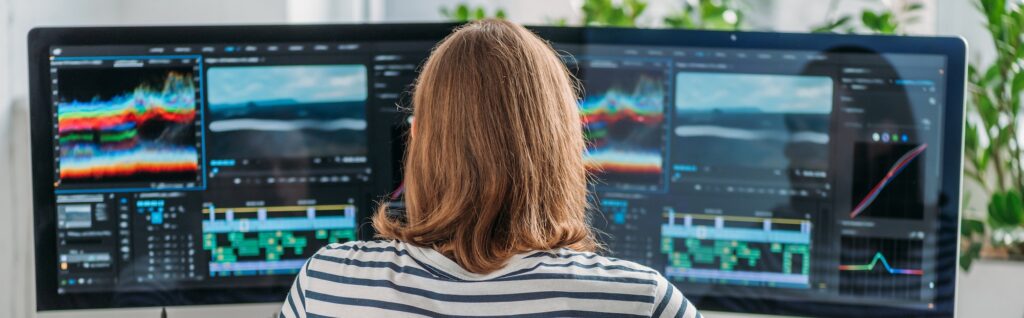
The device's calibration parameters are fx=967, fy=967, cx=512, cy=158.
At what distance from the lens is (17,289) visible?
152 cm

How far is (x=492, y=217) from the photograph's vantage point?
0.98 metres

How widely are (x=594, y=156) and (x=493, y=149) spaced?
1.46ft

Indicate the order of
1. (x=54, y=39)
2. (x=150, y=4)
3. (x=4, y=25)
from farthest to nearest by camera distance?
(x=150, y=4), (x=4, y=25), (x=54, y=39)

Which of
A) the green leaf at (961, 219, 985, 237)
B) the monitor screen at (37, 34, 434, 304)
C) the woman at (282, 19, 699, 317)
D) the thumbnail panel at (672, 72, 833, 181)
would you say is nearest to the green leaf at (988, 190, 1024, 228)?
the green leaf at (961, 219, 985, 237)

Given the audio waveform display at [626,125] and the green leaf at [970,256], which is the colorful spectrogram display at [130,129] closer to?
the audio waveform display at [626,125]

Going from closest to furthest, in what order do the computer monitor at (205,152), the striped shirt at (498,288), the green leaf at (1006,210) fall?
the striped shirt at (498,288) → the computer monitor at (205,152) → the green leaf at (1006,210)

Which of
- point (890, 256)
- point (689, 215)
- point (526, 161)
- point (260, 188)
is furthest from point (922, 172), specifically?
point (260, 188)

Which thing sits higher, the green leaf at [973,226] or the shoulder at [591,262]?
the shoulder at [591,262]

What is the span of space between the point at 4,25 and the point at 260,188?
1.56ft

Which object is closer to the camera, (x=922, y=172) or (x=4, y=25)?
(x=922, y=172)

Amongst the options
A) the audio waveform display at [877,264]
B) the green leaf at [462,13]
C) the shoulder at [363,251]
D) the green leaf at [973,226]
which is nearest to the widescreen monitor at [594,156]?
the audio waveform display at [877,264]

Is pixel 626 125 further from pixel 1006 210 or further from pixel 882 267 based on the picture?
pixel 1006 210

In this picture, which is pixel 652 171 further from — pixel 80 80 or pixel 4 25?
pixel 4 25

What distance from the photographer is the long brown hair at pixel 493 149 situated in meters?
0.96
